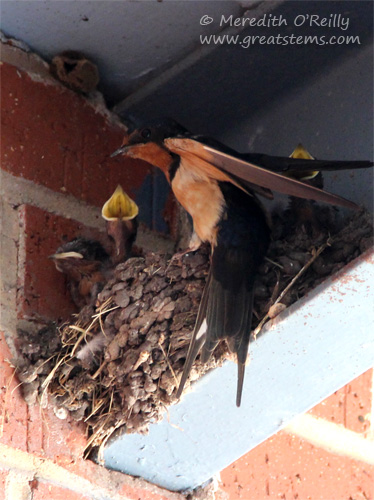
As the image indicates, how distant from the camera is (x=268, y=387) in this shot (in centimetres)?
197

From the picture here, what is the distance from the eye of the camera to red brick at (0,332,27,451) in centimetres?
200

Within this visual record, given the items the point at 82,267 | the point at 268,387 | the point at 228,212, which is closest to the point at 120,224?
the point at 82,267

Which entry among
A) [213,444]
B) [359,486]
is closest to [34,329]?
[213,444]

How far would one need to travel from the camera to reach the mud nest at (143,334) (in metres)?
2.01

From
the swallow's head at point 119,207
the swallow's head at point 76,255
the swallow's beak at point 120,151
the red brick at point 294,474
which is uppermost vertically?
the swallow's beak at point 120,151

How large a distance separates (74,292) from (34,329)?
0.26 m

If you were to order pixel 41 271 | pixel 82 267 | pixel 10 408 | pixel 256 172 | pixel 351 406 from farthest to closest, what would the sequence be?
1. pixel 351 406
2. pixel 82 267
3. pixel 41 271
4. pixel 10 408
5. pixel 256 172

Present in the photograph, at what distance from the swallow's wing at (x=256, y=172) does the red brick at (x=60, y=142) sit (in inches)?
21.4

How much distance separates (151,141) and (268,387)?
992mm

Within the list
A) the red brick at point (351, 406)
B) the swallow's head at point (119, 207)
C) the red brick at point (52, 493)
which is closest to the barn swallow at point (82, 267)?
the swallow's head at point (119, 207)

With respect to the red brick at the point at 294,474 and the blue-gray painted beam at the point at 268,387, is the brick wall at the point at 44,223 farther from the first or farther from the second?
the red brick at the point at 294,474

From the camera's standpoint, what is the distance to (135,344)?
2115mm

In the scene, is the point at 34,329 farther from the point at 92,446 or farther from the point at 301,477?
the point at 301,477

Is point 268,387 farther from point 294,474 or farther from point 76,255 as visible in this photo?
point 76,255
